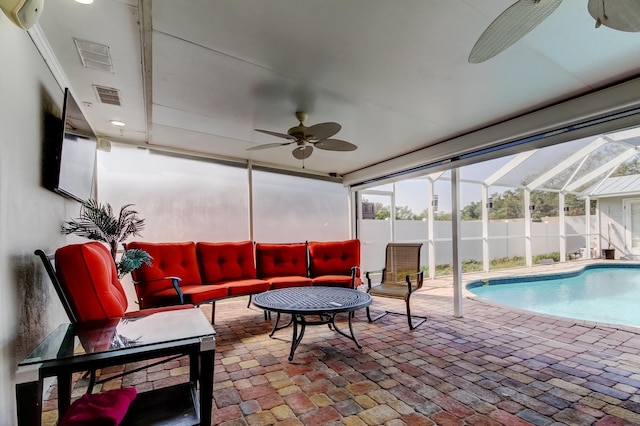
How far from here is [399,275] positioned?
4.06 meters

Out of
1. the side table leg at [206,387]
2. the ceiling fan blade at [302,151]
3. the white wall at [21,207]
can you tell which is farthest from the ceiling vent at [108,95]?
the side table leg at [206,387]

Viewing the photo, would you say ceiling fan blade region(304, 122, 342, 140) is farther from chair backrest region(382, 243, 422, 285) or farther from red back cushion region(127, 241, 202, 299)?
red back cushion region(127, 241, 202, 299)

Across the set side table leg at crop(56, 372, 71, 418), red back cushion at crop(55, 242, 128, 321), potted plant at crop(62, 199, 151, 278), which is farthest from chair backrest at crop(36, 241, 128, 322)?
potted plant at crop(62, 199, 151, 278)

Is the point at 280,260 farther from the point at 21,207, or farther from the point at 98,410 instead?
the point at 98,410

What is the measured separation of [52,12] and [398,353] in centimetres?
355

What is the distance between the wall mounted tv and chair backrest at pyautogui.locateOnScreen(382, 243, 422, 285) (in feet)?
11.7

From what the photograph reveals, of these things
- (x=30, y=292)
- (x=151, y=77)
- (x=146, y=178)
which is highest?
(x=151, y=77)

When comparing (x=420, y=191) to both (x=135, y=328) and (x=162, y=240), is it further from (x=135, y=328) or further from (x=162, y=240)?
(x=135, y=328)

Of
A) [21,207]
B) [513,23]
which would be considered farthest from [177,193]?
[513,23]

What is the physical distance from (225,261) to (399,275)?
2410 millimetres

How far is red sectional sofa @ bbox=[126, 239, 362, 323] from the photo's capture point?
319 centimetres

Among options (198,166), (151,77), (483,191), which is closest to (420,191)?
(483,191)

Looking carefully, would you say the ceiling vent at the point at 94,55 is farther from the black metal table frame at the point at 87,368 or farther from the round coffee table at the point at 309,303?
the round coffee table at the point at 309,303

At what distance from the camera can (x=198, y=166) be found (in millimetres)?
4676
